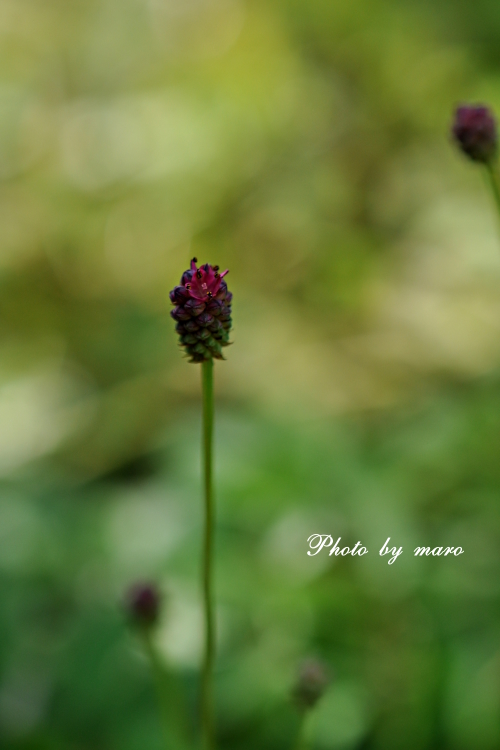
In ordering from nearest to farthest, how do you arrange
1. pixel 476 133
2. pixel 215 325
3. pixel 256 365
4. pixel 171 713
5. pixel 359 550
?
pixel 215 325
pixel 476 133
pixel 171 713
pixel 359 550
pixel 256 365

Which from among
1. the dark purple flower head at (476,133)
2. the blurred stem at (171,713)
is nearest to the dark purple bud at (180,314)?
the dark purple flower head at (476,133)

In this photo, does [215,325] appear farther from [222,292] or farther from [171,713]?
[171,713]

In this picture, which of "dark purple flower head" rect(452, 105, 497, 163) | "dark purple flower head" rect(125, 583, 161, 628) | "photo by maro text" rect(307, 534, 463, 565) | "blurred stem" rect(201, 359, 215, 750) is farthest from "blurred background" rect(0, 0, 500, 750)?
"dark purple flower head" rect(452, 105, 497, 163)

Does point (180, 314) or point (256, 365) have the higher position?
point (256, 365)

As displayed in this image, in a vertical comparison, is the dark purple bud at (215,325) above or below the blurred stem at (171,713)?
above

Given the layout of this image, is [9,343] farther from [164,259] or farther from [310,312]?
[310,312]

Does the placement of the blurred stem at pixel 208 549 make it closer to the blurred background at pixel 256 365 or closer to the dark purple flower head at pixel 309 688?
the dark purple flower head at pixel 309 688

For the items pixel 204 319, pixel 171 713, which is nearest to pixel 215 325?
pixel 204 319
